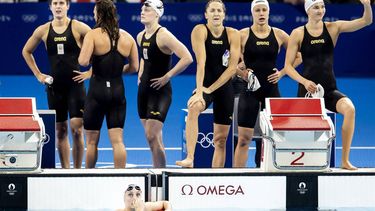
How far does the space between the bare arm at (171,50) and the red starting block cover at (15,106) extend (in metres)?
1.70

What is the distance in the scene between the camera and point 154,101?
490 inches

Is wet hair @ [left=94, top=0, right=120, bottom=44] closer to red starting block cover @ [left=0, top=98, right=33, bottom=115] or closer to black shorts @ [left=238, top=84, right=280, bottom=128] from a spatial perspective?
red starting block cover @ [left=0, top=98, right=33, bottom=115]

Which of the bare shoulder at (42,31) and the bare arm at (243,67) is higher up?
the bare shoulder at (42,31)

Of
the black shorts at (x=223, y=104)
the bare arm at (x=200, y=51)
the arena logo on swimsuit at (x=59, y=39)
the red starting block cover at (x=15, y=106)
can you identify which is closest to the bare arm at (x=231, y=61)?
the black shorts at (x=223, y=104)

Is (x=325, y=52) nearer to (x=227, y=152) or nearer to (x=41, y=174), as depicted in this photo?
(x=227, y=152)

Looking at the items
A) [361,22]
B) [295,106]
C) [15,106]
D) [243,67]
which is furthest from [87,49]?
[361,22]

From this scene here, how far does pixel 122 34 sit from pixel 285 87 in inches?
426

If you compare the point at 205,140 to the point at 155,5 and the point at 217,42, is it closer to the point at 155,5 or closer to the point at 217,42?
the point at 217,42

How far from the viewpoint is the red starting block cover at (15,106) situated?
37.1 ft

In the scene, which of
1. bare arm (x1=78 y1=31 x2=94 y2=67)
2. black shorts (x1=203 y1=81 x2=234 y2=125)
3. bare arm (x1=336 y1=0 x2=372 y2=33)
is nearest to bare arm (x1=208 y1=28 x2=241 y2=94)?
black shorts (x1=203 y1=81 x2=234 y2=125)

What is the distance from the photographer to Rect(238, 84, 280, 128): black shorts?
1253 centimetres

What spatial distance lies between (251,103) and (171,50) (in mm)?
1145

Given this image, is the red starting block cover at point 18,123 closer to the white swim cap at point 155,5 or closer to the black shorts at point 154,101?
the black shorts at point 154,101

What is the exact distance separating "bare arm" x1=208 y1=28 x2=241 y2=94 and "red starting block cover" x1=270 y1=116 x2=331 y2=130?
1083 mm
